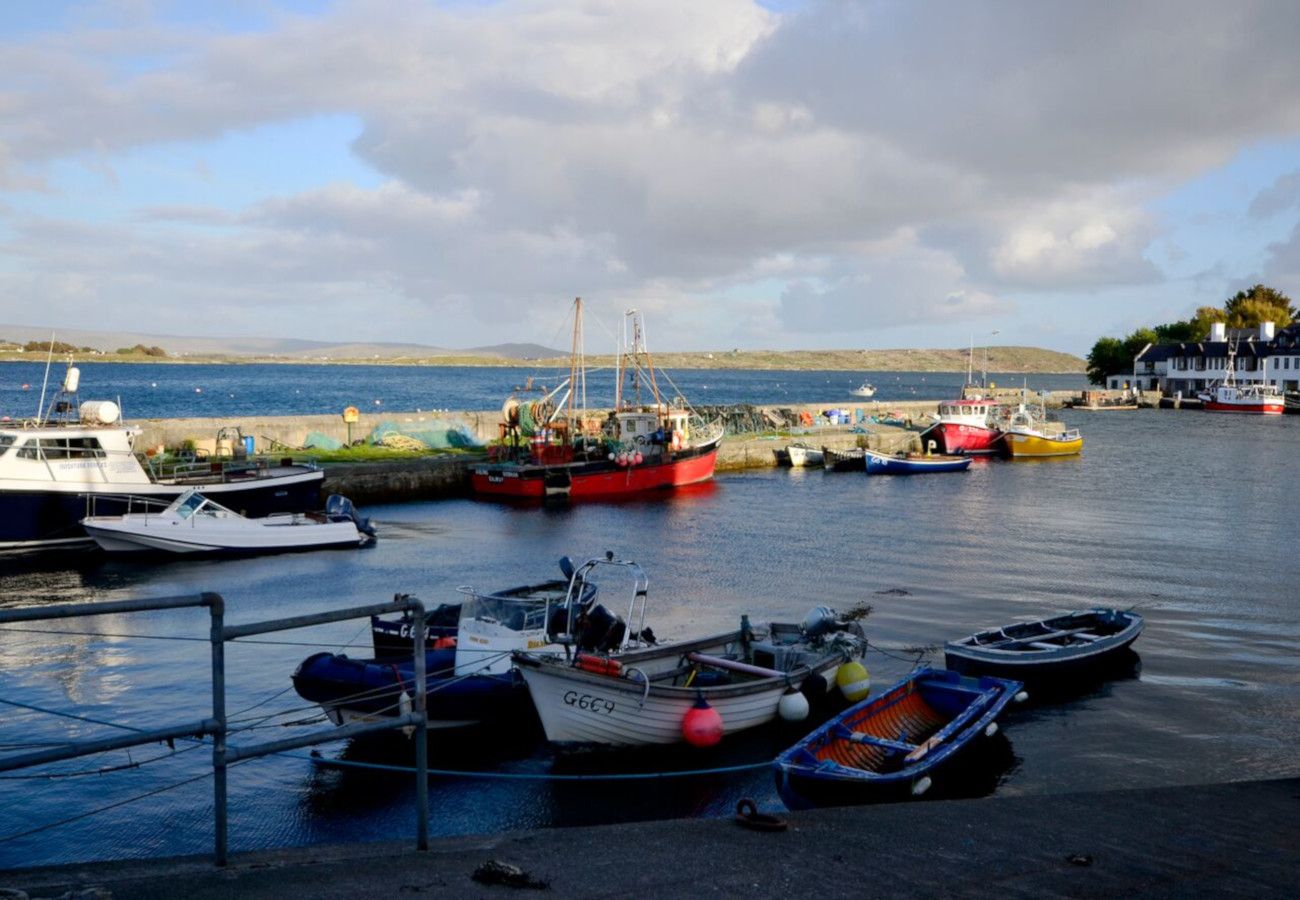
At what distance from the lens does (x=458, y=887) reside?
5.65 metres

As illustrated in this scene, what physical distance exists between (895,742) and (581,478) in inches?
1214

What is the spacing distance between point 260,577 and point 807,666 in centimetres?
1541

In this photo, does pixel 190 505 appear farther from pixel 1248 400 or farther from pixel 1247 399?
pixel 1247 399

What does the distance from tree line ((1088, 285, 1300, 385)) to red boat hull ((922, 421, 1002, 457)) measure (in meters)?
84.7

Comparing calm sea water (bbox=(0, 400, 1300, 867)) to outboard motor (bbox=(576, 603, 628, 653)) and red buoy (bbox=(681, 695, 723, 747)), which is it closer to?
red buoy (bbox=(681, 695, 723, 747))

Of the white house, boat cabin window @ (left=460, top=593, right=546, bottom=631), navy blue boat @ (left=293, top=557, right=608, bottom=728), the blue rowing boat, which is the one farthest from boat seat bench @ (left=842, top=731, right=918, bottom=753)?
the white house

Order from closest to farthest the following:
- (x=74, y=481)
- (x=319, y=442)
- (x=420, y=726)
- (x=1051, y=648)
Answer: (x=420, y=726)
(x=1051, y=648)
(x=74, y=481)
(x=319, y=442)

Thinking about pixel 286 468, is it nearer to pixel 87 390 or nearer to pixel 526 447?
pixel 526 447

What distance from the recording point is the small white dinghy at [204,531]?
27453 mm

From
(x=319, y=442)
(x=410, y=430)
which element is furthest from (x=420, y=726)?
(x=410, y=430)

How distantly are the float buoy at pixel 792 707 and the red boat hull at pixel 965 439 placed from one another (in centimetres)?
4708

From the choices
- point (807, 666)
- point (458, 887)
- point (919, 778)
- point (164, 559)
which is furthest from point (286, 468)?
point (458, 887)

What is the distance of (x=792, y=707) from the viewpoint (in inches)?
563

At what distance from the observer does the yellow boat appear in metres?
59.6
